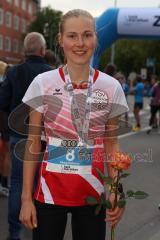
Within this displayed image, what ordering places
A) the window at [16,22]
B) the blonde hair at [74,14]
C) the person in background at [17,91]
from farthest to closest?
1. the window at [16,22]
2. the person in background at [17,91]
3. the blonde hair at [74,14]

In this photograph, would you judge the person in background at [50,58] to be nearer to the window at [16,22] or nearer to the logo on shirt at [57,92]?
the logo on shirt at [57,92]

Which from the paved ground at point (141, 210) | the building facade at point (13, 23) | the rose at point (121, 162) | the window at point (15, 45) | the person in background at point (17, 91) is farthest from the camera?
the window at point (15, 45)

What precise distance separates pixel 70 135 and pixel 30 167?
9.6 inches

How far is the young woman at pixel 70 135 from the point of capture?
7.33 ft

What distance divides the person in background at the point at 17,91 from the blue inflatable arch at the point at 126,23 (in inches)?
269

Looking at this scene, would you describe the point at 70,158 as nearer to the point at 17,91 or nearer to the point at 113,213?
the point at 113,213

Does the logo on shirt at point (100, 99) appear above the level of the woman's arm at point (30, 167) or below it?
above

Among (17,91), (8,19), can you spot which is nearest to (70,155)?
(17,91)

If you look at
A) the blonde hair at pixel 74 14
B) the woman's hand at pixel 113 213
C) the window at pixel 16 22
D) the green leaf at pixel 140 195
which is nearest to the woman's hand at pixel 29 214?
the woman's hand at pixel 113 213

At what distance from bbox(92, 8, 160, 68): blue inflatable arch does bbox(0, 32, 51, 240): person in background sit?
684cm

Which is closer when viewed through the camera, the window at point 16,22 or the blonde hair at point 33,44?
the blonde hair at point 33,44

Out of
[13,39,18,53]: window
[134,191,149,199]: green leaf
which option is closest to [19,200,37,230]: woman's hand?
[134,191,149,199]: green leaf

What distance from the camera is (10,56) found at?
8450 centimetres

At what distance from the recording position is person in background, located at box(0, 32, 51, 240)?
3971mm
